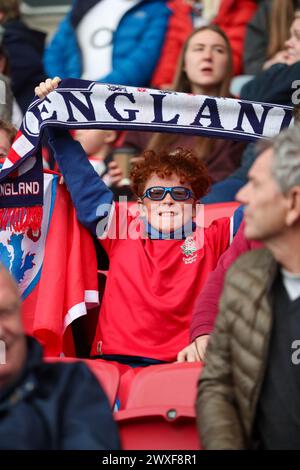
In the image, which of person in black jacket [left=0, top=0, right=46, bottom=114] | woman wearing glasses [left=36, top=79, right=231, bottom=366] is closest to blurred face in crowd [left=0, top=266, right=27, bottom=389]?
woman wearing glasses [left=36, top=79, right=231, bottom=366]

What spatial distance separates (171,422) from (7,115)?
8.77 feet

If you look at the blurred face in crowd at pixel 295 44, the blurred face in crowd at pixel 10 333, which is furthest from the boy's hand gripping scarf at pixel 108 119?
the blurred face in crowd at pixel 10 333

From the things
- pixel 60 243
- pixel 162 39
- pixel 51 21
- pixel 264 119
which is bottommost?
pixel 60 243

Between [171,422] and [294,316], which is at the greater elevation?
[294,316]

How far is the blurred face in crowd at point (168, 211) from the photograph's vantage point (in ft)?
13.2

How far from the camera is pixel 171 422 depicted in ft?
9.53

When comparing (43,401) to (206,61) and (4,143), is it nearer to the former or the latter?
(4,143)

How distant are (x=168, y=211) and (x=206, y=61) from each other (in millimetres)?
2133

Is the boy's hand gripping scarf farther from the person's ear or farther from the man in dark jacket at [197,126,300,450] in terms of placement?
the person's ear

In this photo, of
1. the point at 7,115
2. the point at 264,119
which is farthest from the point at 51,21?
the point at 264,119

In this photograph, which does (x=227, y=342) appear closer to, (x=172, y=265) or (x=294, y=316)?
(x=294, y=316)

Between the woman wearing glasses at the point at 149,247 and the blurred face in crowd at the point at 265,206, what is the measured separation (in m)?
1.23

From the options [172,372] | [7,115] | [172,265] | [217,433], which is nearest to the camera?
[217,433]

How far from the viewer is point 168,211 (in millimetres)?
4012
